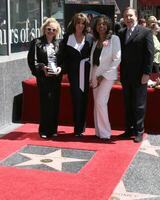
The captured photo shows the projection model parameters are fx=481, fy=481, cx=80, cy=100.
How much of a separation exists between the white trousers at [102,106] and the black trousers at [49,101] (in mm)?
529

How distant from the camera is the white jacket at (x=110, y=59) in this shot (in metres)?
6.35

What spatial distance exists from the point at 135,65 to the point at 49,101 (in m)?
1.28

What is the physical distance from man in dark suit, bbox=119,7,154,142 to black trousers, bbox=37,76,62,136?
936 mm

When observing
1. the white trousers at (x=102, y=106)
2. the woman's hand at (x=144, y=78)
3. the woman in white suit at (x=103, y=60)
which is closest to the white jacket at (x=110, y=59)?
the woman in white suit at (x=103, y=60)

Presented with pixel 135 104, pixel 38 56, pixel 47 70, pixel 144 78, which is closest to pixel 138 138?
pixel 135 104

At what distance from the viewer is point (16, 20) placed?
8.25 metres

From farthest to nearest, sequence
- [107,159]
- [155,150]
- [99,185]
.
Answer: [155,150] → [107,159] → [99,185]

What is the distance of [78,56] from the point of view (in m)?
6.52

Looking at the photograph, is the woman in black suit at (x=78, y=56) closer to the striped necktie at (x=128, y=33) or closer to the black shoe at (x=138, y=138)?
the striped necktie at (x=128, y=33)

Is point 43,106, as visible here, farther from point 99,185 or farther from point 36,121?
point 99,185

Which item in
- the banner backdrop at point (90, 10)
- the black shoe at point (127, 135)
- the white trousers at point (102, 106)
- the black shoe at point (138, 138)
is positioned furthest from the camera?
the banner backdrop at point (90, 10)

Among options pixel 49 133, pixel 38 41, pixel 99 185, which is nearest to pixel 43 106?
pixel 49 133

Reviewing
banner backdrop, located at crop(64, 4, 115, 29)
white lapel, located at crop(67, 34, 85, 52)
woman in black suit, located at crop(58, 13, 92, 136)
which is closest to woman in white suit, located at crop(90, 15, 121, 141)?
woman in black suit, located at crop(58, 13, 92, 136)

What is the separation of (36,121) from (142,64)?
2.23m
